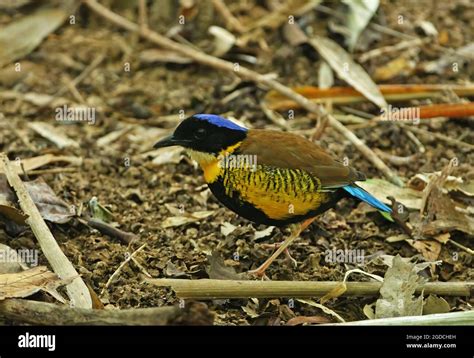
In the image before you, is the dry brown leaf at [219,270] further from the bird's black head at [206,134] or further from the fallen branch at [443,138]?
the fallen branch at [443,138]

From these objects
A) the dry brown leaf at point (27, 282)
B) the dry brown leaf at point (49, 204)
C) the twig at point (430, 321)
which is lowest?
the twig at point (430, 321)

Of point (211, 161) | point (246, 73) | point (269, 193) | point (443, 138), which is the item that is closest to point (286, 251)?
point (269, 193)

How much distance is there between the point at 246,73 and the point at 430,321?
2973mm

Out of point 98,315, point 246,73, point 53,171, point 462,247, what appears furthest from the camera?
point 246,73

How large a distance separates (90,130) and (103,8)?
1.60 m

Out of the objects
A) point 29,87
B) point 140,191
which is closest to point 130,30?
point 29,87

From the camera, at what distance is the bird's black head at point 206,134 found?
15.8 ft

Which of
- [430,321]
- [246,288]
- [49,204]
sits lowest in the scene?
[430,321]

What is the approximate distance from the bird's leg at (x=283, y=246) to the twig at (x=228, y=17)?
2.81 m

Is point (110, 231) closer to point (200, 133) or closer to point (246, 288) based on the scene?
point (200, 133)

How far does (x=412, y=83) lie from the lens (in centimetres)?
700

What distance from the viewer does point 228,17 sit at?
7539 mm

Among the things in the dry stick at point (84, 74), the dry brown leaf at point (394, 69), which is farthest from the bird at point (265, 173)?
the dry stick at point (84, 74)
